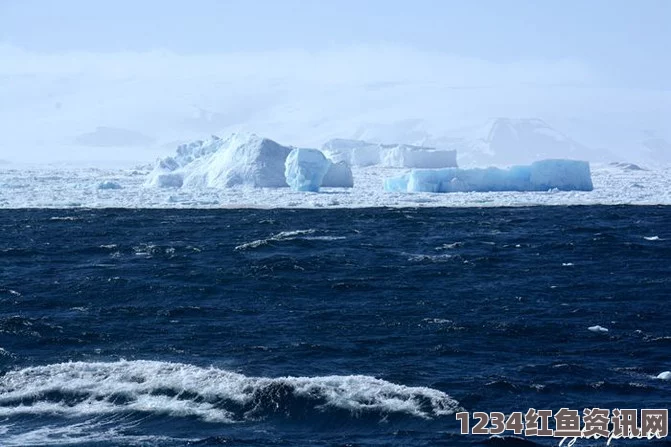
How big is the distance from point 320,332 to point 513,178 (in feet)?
129

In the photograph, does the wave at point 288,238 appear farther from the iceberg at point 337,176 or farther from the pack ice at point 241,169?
the iceberg at point 337,176

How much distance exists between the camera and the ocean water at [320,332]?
58.6ft

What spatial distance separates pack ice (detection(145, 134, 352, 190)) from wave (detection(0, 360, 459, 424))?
135 feet

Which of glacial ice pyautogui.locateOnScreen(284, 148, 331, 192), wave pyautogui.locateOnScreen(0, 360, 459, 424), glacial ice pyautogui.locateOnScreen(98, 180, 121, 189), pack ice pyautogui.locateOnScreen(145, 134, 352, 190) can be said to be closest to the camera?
wave pyautogui.locateOnScreen(0, 360, 459, 424)

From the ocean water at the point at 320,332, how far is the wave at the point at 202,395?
48 millimetres

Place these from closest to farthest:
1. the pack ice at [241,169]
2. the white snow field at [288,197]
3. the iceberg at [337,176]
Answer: the white snow field at [288,197] < the iceberg at [337,176] < the pack ice at [241,169]

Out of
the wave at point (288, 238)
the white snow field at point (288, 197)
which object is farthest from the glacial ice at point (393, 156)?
the wave at point (288, 238)

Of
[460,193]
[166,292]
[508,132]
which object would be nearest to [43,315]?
[166,292]

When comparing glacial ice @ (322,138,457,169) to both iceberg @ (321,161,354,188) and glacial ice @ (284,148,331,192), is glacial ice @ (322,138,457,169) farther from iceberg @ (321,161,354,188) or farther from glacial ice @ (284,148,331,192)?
glacial ice @ (284,148,331,192)

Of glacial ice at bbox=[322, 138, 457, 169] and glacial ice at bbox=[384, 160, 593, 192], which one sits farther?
glacial ice at bbox=[322, 138, 457, 169]

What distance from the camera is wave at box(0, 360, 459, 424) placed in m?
18.1

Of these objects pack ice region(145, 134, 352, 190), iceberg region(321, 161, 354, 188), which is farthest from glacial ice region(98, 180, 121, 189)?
iceberg region(321, 161, 354, 188)

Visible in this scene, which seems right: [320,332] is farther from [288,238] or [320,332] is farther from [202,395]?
[288,238]

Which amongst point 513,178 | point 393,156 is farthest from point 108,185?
point 393,156
